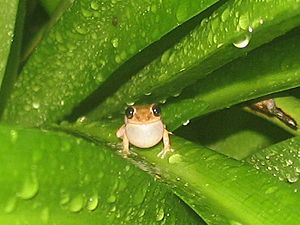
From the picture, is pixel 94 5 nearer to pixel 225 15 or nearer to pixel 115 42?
pixel 115 42

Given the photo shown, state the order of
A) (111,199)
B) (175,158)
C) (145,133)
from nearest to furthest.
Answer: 1. (111,199)
2. (175,158)
3. (145,133)

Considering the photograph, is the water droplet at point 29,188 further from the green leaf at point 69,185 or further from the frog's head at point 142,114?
the frog's head at point 142,114

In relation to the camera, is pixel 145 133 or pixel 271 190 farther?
pixel 145 133

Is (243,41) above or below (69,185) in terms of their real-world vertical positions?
above

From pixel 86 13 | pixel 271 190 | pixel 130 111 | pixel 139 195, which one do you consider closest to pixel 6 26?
pixel 86 13

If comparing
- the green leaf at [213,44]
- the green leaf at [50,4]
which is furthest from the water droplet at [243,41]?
the green leaf at [50,4]

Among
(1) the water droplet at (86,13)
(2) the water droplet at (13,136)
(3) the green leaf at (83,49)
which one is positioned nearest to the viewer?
(2) the water droplet at (13,136)

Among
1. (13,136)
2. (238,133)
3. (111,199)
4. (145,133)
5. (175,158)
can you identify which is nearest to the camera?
(13,136)

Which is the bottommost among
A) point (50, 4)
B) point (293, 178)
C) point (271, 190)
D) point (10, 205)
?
point (10, 205)
